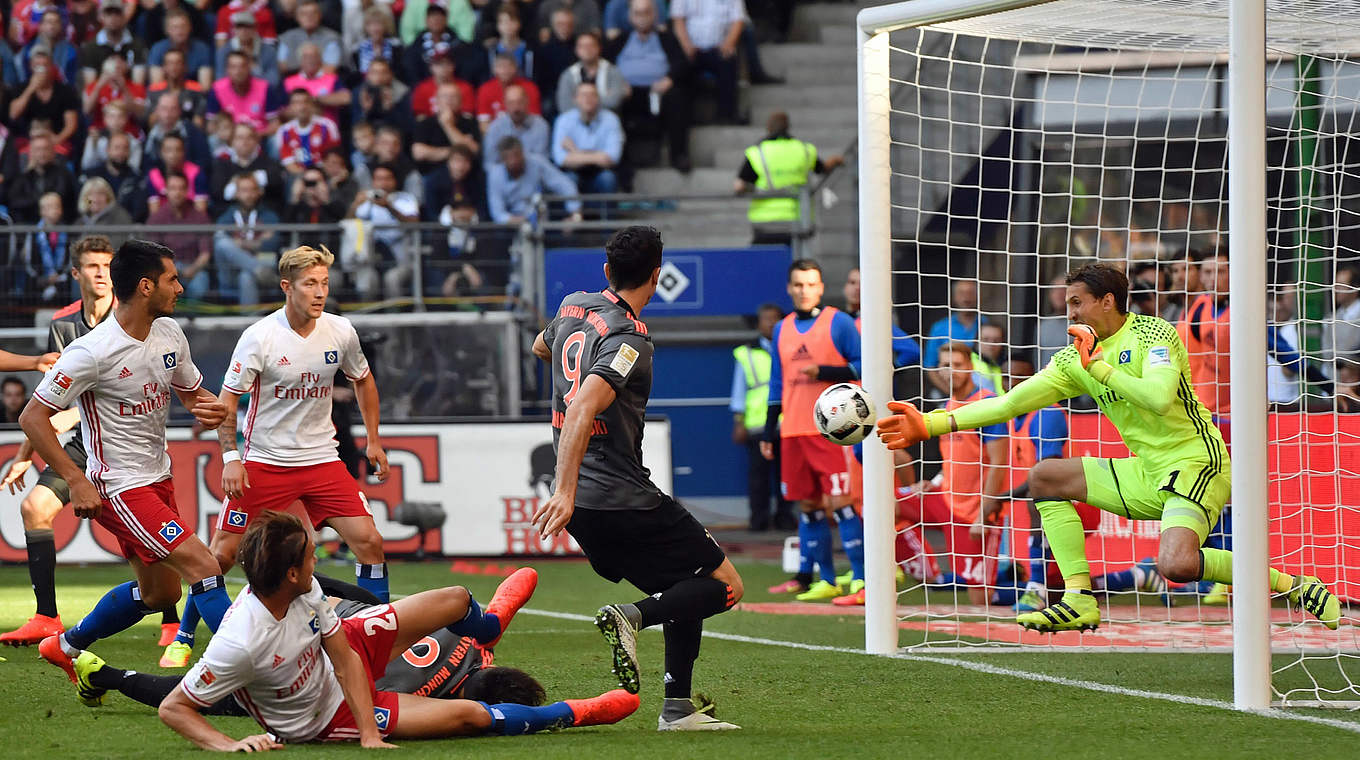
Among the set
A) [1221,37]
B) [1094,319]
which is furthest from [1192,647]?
[1221,37]

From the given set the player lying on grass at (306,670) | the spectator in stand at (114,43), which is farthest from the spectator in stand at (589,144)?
the player lying on grass at (306,670)

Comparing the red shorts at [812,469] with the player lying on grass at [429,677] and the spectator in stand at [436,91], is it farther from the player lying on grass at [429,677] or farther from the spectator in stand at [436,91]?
the spectator in stand at [436,91]

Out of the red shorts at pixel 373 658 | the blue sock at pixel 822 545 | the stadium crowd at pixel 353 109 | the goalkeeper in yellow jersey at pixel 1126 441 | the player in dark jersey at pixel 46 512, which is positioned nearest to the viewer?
the red shorts at pixel 373 658

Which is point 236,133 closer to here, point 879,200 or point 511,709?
point 879,200

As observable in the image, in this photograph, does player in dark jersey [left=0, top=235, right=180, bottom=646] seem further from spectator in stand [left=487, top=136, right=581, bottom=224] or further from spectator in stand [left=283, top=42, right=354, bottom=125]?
spectator in stand [left=283, top=42, right=354, bottom=125]

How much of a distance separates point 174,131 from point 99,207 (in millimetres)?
1671

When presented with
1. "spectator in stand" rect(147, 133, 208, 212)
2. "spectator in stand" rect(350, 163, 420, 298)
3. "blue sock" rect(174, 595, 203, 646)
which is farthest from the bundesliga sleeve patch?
"spectator in stand" rect(147, 133, 208, 212)

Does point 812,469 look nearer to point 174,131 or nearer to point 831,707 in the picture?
point 831,707

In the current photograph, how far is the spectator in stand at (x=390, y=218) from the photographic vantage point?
14.9 m

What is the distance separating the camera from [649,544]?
5.68m

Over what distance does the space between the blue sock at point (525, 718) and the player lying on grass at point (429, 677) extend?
0.19 m

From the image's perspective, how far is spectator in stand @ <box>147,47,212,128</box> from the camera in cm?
1769

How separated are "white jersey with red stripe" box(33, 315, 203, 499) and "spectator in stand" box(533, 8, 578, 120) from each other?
11353 millimetres

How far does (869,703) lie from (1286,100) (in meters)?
7.88
